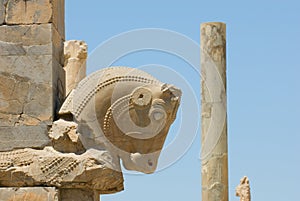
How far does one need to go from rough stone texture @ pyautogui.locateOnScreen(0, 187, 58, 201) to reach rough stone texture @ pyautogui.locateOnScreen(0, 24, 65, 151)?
1.58 feet

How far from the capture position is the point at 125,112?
8383 millimetres

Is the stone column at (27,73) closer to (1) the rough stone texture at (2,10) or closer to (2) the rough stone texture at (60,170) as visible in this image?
(1) the rough stone texture at (2,10)

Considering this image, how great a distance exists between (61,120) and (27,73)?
2.15 ft

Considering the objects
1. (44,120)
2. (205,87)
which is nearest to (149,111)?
(44,120)

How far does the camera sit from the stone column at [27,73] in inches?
337

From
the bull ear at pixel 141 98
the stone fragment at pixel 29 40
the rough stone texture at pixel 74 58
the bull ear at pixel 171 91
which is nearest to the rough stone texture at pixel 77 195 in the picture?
the bull ear at pixel 141 98

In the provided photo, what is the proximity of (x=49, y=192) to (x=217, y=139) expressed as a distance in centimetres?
434

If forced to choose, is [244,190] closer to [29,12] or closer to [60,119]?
[60,119]

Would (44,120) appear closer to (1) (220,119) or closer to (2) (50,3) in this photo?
(2) (50,3)

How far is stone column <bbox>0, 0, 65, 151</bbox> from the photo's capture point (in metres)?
8.57

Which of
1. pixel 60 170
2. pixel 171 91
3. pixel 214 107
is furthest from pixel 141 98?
pixel 214 107

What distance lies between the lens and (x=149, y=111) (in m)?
8.37

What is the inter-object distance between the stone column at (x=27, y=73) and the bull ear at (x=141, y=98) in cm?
92

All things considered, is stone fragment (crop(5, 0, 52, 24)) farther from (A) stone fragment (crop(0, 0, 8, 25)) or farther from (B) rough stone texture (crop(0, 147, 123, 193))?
(B) rough stone texture (crop(0, 147, 123, 193))
